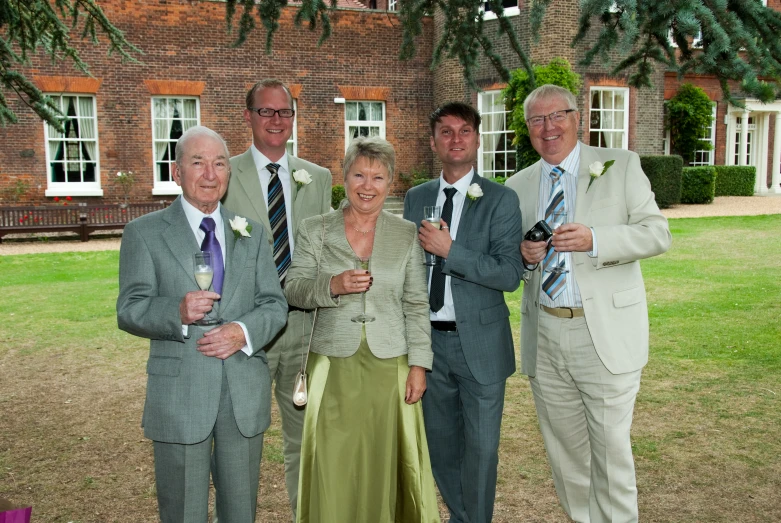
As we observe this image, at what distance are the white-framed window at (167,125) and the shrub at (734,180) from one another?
1787cm

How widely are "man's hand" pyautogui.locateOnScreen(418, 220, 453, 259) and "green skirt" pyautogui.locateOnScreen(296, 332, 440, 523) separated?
1.88 ft

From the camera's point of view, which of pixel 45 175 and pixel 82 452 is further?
pixel 45 175

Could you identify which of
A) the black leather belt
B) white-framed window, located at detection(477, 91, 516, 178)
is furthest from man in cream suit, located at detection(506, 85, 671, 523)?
white-framed window, located at detection(477, 91, 516, 178)

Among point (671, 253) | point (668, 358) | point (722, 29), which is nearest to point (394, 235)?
point (722, 29)

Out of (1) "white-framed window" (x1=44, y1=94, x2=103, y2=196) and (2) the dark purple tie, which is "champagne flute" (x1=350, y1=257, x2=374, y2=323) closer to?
(2) the dark purple tie

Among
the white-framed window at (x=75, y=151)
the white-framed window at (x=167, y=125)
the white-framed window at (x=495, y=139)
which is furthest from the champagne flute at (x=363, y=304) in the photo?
the white-framed window at (x=495, y=139)

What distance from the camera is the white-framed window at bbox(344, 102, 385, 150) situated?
73.0ft

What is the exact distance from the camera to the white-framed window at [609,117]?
22.0 metres

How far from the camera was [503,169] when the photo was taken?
22.3m

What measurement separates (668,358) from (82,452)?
5.79 meters

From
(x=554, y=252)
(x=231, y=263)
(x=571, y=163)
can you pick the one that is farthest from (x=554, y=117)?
(x=231, y=263)

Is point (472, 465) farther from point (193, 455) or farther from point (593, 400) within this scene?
point (193, 455)

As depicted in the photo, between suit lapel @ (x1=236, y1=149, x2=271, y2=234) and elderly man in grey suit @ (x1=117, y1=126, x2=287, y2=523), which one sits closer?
elderly man in grey suit @ (x1=117, y1=126, x2=287, y2=523)

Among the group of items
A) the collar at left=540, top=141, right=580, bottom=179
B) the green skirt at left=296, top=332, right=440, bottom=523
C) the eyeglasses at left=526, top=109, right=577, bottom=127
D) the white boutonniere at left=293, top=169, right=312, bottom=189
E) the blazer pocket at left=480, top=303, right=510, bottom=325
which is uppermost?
the eyeglasses at left=526, top=109, right=577, bottom=127
